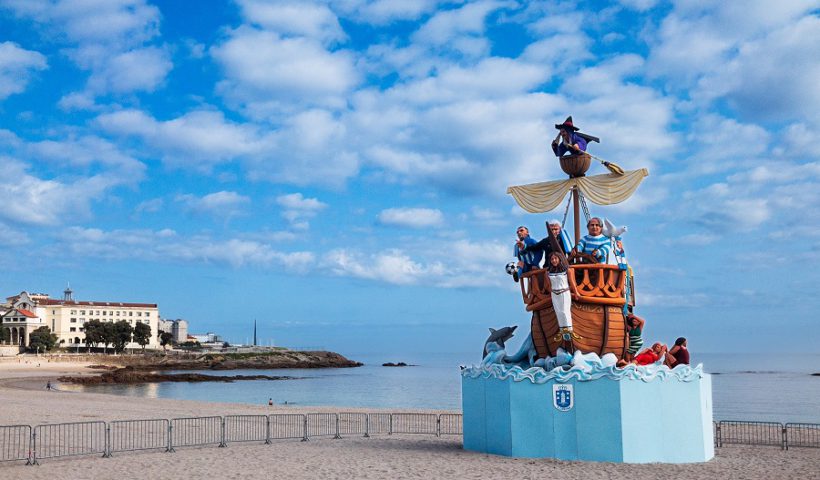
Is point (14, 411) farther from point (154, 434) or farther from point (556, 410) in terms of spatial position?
point (556, 410)

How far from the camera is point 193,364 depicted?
119750 millimetres

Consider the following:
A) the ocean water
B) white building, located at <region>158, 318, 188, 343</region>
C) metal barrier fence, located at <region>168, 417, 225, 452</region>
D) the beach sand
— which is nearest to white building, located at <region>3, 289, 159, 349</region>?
white building, located at <region>158, 318, 188, 343</region>

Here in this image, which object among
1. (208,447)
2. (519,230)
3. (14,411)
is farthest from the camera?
(14,411)

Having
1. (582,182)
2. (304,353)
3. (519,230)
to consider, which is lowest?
(304,353)

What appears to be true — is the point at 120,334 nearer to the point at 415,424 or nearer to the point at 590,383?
the point at 415,424

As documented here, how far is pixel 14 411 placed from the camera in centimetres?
3666

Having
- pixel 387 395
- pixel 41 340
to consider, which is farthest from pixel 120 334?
pixel 387 395

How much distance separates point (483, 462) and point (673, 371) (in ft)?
18.6

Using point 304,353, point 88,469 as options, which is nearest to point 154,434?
point 88,469

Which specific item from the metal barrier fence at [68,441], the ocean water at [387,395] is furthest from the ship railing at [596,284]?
the ocean water at [387,395]

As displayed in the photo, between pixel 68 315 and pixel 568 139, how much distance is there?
5355 inches

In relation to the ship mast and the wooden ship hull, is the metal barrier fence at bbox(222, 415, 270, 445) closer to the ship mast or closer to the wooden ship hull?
the wooden ship hull

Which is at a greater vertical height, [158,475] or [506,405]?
[506,405]

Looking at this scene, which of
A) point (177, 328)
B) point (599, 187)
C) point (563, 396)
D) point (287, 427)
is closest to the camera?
point (563, 396)
